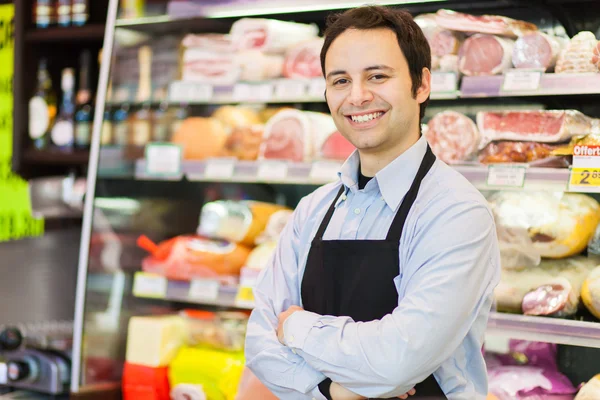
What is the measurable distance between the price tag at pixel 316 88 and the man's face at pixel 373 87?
99 centimetres

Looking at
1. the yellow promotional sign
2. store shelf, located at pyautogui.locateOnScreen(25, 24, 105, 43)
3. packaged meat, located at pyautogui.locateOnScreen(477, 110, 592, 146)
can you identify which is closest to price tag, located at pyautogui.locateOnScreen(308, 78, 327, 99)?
packaged meat, located at pyautogui.locateOnScreen(477, 110, 592, 146)

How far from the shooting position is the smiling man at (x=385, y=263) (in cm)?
159

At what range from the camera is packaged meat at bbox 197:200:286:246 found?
317 centimetres

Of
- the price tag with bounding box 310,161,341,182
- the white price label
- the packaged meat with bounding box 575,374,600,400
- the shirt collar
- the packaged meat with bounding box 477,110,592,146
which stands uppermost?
the white price label

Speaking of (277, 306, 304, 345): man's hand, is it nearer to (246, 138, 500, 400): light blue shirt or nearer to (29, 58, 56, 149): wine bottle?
(246, 138, 500, 400): light blue shirt

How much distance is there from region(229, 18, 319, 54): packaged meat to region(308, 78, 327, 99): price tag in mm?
330

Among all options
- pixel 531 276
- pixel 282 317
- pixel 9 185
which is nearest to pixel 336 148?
pixel 531 276

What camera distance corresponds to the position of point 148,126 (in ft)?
11.0

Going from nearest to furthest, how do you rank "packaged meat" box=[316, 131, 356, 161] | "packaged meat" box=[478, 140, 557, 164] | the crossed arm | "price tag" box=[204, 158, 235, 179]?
the crossed arm → "packaged meat" box=[478, 140, 557, 164] → "packaged meat" box=[316, 131, 356, 161] → "price tag" box=[204, 158, 235, 179]

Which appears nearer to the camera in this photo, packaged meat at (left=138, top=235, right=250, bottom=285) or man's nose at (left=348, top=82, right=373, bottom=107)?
man's nose at (left=348, top=82, right=373, bottom=107)

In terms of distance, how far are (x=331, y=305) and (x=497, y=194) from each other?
0.99 metres

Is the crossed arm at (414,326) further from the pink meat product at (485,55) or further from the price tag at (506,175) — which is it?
the pink meat product at (485,55)

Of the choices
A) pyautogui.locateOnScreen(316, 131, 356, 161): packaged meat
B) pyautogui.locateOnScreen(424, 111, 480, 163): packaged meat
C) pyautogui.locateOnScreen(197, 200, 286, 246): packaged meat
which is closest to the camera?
pyautogui.locateOnScreen(424, 111, 480, 163): packaged meat

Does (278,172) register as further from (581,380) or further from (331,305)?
(581,380)
